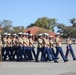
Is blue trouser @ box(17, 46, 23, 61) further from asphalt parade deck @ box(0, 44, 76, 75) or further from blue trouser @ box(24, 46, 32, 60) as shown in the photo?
asphalt parade deck @ box(0, 44, 76, 75)

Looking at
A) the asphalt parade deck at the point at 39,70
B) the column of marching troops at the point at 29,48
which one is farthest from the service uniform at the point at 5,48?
the asphalt parade deck at the point at 39,70

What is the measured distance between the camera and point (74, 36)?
115 m

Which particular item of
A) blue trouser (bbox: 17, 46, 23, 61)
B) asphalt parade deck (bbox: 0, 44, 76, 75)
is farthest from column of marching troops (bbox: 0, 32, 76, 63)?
asphalt parade deck (bbox: 0, 44, 76, 75)

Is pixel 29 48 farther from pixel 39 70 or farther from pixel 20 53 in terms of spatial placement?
pixel 39 70

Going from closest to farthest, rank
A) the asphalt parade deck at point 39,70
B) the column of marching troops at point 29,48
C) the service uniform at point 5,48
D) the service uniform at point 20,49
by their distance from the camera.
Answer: the asphalt parade deck at point 39,70 < the column of marching troops at point 29,48 < the service uniform at point 20,49 < the service uniform at point 5,48

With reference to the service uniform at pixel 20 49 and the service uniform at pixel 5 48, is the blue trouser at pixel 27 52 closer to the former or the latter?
the service uniform at pixel 20 49

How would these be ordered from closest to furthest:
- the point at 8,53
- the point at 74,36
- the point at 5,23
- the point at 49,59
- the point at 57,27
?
the point at 49,59 < the point at 8,53 < the point at 5,23 < the point at 74,36 < the point at 57,27

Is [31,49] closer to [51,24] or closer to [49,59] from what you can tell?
[49,59]

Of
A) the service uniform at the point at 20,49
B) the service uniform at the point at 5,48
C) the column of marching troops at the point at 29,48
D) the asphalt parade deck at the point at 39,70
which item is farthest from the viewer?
the service uniform at the point at 5,48

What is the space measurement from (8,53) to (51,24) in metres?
110

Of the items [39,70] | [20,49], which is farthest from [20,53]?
[39,70]

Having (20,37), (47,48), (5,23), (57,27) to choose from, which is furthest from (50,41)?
(57,27)

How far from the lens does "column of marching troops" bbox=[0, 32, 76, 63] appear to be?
61.1ft

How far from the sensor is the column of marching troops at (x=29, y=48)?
1861 cm
